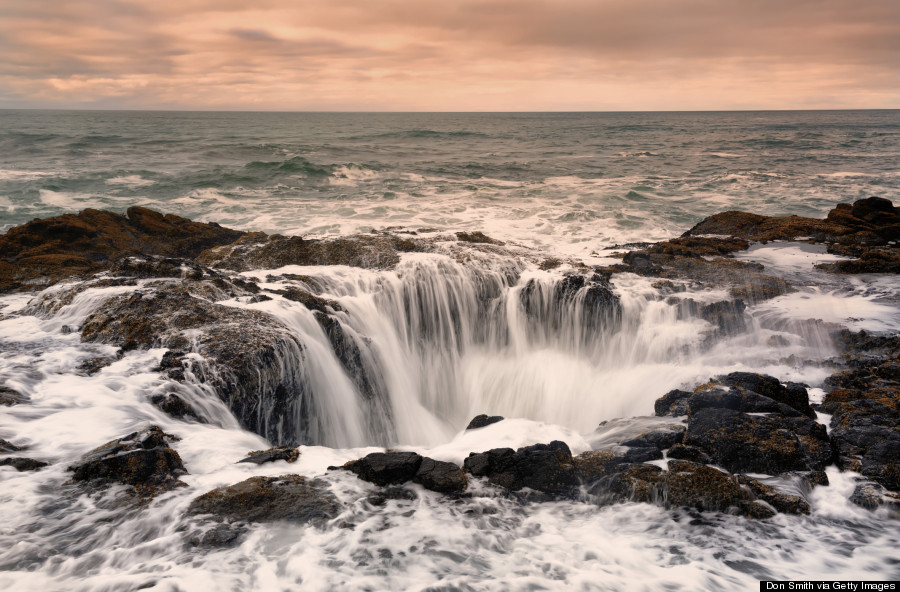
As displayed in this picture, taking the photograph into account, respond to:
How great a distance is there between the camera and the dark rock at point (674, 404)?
5477 mm

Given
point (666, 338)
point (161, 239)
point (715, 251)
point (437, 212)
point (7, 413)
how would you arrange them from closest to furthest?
point (7, 413), point (666, 338), point (715, 251), point (161, 239), point (437, 212)

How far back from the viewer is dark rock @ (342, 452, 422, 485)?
14.2ft

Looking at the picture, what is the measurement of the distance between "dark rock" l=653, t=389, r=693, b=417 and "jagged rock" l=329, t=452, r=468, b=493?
2.56 m

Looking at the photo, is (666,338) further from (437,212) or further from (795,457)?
(437,212)

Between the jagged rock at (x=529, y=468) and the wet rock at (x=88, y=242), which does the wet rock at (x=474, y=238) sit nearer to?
the wet rock at (x=88, y=242)

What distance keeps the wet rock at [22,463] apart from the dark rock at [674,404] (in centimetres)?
577

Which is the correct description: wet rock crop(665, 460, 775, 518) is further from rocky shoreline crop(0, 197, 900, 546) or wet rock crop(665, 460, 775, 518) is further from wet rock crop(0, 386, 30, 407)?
wet rock crop(0, 386, 30, 407)

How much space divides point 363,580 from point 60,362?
4.41 metres

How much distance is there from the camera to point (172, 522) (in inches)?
143

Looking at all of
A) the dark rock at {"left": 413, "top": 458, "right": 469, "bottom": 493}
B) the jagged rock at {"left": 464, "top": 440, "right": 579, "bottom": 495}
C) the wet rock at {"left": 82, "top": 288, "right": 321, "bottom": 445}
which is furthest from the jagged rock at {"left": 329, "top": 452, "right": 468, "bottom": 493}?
the wet rock at {"left": 82, "top": 288, "right": 321, "bottom": 445}

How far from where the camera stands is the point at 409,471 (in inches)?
174

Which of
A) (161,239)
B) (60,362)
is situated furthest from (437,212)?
(60,362)

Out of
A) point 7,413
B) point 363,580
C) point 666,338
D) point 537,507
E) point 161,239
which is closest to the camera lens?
point 363,580

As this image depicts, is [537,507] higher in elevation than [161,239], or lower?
lower
